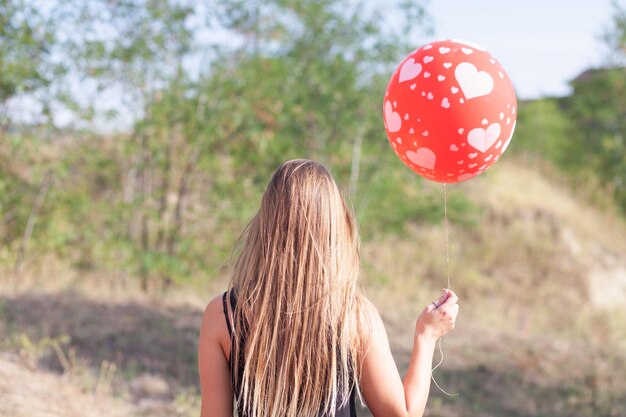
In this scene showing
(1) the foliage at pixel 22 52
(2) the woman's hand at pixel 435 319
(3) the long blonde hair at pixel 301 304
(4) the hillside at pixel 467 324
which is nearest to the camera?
(3) the long blonde hair at pixel 301 304

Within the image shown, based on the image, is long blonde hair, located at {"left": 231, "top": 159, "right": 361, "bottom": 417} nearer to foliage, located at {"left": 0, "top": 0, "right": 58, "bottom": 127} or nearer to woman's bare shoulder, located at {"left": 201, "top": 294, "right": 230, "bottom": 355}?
woman's bare shoulder, located at {"left": 201, "top": 294, "right": 230, "bottom": 355}

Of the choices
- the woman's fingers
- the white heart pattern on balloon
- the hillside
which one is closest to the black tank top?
the woman's fingers

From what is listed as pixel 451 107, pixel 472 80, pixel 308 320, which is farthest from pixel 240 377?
pixel 472 80

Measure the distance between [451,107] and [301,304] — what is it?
1076mm

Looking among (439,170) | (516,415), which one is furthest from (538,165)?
(439,170)

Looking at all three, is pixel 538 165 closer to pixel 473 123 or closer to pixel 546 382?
pixel 546 382

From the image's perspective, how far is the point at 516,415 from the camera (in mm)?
5641

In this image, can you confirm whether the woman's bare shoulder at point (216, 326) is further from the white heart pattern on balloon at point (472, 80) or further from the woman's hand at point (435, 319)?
the white heart pattern on balloon at point (472, 80)

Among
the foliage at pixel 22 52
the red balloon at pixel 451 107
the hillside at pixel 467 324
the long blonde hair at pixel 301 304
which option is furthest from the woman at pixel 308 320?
the foliage at pixel 22 52

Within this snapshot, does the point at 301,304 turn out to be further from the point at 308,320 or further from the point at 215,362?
the point at 215,362

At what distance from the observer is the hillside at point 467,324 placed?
509 centimetres

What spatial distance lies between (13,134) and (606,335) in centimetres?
874

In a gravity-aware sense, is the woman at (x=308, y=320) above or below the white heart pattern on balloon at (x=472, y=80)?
below

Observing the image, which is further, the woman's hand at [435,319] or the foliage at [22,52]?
the foliage at [22,52]
